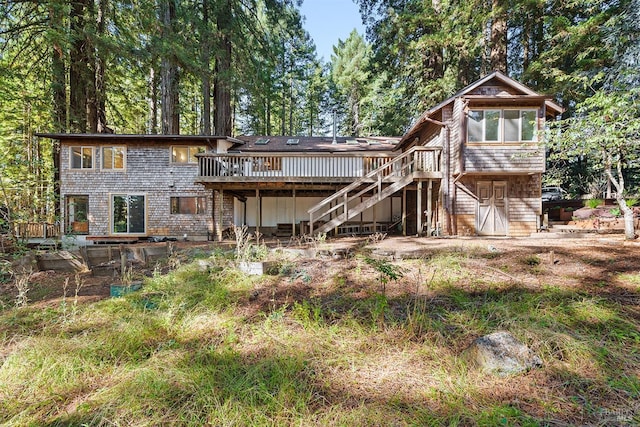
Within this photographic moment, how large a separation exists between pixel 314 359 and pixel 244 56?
15.5m

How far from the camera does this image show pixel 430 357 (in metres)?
2.96

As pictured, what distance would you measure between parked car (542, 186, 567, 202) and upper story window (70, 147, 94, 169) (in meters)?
25.4

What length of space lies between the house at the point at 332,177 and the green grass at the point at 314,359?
220 inches

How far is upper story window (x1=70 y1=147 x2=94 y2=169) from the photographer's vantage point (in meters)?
13.1

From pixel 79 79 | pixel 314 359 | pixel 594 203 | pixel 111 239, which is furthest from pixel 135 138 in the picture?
pixel 594 203

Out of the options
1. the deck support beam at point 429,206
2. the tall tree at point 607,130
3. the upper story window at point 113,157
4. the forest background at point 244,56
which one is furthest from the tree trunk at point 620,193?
the upper story window at point 113,157

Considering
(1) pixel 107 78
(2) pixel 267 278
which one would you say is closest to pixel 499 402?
(2) pixel 267 278

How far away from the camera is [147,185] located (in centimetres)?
1325

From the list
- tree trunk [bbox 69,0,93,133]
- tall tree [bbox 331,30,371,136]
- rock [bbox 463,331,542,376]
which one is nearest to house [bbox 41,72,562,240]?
tree trunk [bbox 69,0,93,133]

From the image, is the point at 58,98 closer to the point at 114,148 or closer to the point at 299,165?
the point at 114,148

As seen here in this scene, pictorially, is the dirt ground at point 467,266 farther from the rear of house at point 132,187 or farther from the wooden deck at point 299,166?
the rear of house at point 132,187

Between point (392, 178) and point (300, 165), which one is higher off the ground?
point (300, 165)

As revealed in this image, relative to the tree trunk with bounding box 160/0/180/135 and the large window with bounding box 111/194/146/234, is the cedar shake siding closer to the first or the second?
the large window with bounding box 111/194/146/234

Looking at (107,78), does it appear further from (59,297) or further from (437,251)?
(437,251)
